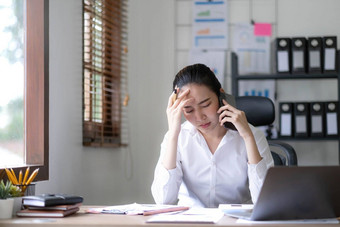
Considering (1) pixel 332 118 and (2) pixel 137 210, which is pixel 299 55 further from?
(2) pixel 137 210

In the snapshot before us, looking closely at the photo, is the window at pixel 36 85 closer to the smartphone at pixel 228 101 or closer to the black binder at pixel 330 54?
the smartphone at pixel 228 101

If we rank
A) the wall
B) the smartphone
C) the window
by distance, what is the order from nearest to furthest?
the smartphone < the window < the wall

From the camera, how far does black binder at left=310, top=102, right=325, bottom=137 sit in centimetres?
386

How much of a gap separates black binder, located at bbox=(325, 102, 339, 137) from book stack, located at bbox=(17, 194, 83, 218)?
2576 millimetres

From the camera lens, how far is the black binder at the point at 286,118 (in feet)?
12.8

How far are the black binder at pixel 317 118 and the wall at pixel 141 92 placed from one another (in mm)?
360

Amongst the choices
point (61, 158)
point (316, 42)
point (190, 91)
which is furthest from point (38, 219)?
point (316, 42)

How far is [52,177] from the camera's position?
2613mm

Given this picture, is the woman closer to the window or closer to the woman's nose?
the woman's nose

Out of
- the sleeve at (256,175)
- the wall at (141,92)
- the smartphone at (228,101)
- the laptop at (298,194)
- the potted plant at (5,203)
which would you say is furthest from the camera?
the wall at (141,92)

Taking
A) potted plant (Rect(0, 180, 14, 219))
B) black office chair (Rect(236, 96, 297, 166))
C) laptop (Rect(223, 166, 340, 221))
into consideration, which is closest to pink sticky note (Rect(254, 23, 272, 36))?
black office chair (Rect(236, 96, 297, 166))

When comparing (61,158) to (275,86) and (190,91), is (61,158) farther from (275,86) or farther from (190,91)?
(275,86)

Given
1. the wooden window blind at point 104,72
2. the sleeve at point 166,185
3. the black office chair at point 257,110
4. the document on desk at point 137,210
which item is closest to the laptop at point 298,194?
the document on desk at point 137,210

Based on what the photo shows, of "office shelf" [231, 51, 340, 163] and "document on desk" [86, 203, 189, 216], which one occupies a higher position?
"office shelf" [231, 51, 340, 163]
